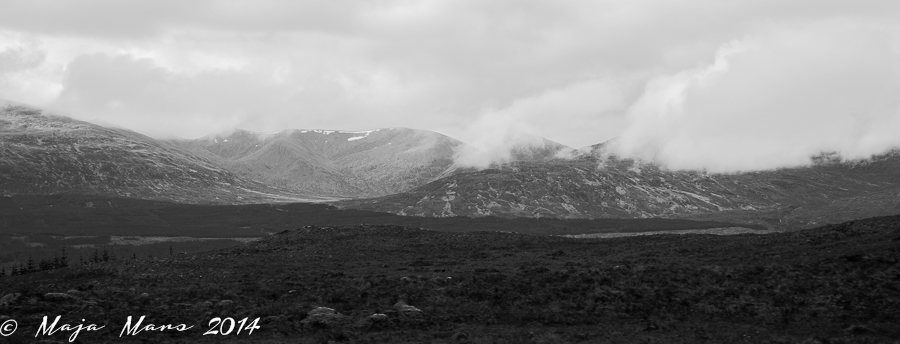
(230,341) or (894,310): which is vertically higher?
(894,310)

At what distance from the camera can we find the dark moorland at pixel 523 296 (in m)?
33.9

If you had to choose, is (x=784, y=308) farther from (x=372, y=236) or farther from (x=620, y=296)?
(x=372, y=236)

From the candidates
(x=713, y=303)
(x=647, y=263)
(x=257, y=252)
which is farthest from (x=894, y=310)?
(x=257, y=252)

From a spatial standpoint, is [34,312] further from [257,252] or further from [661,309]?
[661,309]

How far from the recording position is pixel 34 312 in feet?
120

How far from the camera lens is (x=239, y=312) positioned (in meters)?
37.5

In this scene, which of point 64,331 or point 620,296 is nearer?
point 64,331

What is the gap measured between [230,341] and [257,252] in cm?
2892

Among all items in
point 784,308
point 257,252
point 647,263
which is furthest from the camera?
point 257,252

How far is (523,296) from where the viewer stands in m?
40.2

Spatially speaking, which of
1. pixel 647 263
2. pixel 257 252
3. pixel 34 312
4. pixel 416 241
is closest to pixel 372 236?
pixel 416 241

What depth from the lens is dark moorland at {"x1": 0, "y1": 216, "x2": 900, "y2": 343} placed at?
3388 cm

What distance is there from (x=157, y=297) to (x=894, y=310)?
115ft

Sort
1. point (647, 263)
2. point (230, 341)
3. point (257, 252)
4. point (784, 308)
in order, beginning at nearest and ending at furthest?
point (230, 341) < point (784, 308) < point (647, 263) < point (257, 252)
